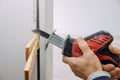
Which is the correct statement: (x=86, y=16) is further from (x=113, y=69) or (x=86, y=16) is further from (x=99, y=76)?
(x=99, y=76)

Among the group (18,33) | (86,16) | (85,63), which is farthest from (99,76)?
→ (86,16)

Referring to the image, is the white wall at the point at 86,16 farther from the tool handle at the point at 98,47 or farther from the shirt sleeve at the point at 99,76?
the shirt sleeve at the point at 99,76

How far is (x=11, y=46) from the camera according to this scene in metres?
1.39

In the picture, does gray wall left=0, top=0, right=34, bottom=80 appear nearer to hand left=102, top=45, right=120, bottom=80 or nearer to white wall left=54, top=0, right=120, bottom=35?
white wall left=54, top=0, right=120, bottom=35

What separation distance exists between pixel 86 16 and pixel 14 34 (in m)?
0.79

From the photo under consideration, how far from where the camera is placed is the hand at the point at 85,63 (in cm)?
60

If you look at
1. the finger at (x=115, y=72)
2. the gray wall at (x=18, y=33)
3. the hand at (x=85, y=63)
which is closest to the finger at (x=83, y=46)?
the hand at (x=85, y=63)

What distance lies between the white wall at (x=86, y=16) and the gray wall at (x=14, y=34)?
0.45 meters

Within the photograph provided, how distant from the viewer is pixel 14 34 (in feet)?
4.46

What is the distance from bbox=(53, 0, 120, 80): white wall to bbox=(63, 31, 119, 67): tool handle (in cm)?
110

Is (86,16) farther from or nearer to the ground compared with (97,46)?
nearer to the ground

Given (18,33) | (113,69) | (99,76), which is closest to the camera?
(99,76)

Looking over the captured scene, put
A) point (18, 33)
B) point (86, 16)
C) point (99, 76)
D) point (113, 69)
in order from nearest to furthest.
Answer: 1. point (99, 76)
2. point (113, 69)
3. point (18, 33)
4. point (86, 16)

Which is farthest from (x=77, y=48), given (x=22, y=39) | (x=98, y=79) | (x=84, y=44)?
(x=22, y=39)
